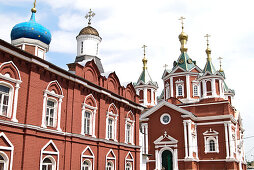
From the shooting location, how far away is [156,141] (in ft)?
97.9

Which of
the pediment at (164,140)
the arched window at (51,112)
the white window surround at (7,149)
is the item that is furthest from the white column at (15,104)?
the pediment at (164,140)

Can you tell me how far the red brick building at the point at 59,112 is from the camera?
11250 mm

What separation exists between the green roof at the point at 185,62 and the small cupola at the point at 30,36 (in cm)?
2297

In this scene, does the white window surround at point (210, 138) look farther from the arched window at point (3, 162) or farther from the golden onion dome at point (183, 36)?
the arched window at point (3, 162)

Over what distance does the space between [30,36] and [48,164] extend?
638cm

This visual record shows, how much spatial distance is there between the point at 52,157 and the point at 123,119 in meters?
6.48

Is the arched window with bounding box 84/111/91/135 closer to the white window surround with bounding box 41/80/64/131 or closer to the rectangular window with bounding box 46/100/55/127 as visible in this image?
the white window surround with bounding box 41/80/64/131

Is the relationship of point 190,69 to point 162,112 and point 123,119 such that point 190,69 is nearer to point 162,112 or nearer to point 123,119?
point 162,112

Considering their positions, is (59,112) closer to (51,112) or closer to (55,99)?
(51,112)

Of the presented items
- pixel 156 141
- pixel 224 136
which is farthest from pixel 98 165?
pixel 224 136

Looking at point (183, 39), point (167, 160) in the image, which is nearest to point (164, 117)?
point (167, 160)

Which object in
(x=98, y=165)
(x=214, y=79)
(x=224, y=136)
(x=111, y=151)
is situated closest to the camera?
(x=98, y=165)

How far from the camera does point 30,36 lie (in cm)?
1491

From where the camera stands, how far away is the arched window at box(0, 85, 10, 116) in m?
11.1
